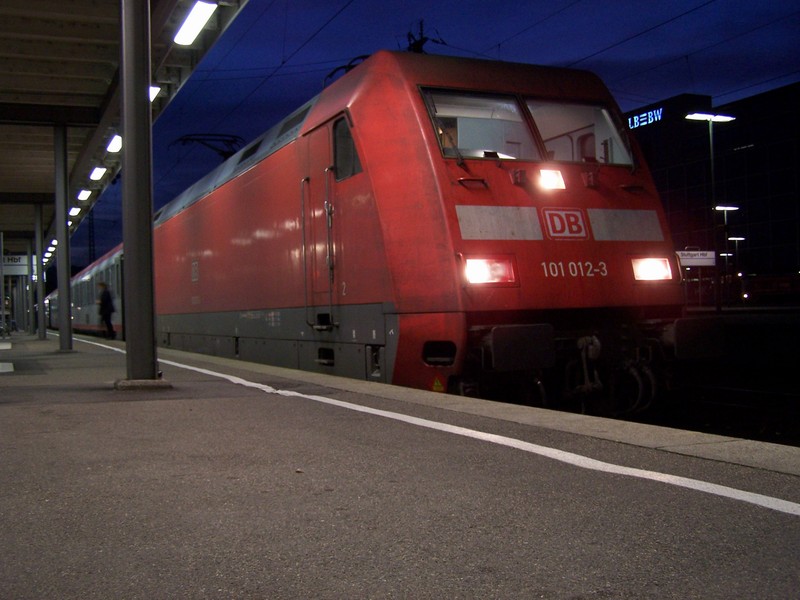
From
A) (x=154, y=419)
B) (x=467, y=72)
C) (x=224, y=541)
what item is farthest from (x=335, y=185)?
(x=224, y=541)

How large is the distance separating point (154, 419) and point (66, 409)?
3.45 feet

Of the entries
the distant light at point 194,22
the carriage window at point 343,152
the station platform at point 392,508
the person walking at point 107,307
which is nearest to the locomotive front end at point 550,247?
the carriage window at point 343,152

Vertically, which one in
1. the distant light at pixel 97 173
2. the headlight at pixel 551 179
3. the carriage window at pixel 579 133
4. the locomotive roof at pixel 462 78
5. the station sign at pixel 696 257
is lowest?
the headlight at pixel 551 179

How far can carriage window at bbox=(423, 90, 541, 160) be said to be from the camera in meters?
7.37

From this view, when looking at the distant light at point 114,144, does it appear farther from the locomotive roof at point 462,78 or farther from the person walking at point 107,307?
the locomotive roof at point 462,78

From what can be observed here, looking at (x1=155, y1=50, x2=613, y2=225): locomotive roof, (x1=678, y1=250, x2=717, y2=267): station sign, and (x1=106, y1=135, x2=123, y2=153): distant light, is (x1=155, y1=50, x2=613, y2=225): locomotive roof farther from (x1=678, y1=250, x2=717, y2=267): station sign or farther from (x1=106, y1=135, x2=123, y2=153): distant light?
(x1=678, y1=250, x2=717, y2=267): station sign

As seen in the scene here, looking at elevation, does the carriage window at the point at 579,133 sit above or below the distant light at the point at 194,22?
below

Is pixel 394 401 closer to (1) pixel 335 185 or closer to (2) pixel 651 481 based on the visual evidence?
(1) pixel 335 185

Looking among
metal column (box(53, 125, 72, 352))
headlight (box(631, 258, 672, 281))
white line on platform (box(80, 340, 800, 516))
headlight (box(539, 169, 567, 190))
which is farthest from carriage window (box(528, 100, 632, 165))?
metal column (box(53, 125, 72, 352))

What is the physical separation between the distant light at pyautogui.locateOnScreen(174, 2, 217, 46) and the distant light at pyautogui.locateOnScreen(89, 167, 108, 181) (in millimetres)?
10060

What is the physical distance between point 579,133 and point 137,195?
4.47m

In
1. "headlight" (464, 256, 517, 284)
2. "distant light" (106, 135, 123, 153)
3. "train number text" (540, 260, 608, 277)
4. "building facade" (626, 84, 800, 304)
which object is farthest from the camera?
"building facade" (626, 84, 800, 304)

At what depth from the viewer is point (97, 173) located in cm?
2134

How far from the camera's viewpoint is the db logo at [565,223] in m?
7.23
